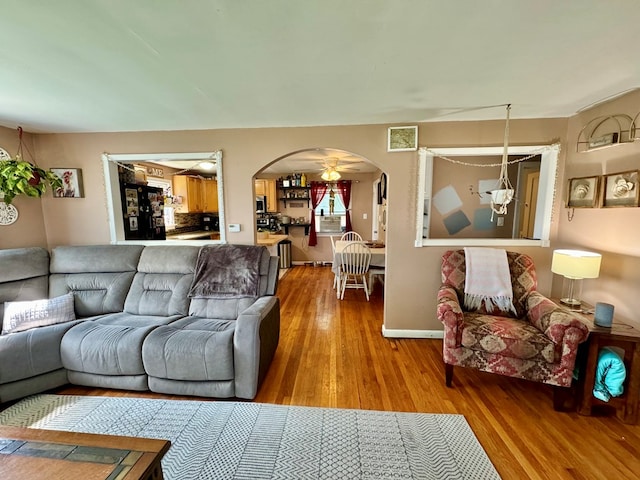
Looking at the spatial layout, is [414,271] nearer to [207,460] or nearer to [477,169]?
[477,169]

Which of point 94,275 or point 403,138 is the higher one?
point 403,138

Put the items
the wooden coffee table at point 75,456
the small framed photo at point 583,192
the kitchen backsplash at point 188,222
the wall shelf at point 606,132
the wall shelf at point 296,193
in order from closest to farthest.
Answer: the wooden coffee table at point 75,456 < the wall shelf at point 606,132 < the small framed photo at point 583,192 < the kitchen backsplash at point 188,222 < the wall shelf at point 296,193

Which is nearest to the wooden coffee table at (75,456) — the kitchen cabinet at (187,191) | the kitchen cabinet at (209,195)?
the kitchen cabinet at (187,191)

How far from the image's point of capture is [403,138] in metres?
2.70

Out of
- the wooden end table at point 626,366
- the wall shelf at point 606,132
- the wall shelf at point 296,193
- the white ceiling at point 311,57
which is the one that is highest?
the white ceiling at point 311,57

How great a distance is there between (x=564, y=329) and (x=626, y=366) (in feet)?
1.38

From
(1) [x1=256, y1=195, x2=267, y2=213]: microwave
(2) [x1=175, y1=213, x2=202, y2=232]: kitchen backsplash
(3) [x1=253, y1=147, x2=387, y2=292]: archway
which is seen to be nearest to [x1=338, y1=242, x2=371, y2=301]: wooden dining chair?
(3) [x1=253, y1=147, x2=387, y2=292]: archway

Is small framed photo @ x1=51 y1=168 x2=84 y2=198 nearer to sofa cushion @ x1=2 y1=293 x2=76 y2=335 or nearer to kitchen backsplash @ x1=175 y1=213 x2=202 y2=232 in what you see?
sofa cushion @ x1=2 y1=293 x2=76 y2=335

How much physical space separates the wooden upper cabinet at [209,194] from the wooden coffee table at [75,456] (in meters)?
5.02

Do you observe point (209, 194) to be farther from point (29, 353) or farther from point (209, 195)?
point (29, 353)

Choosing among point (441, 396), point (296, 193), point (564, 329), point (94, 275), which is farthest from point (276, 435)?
point (296, 193)

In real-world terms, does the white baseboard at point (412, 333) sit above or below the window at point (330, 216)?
below

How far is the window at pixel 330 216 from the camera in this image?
6.44 meters

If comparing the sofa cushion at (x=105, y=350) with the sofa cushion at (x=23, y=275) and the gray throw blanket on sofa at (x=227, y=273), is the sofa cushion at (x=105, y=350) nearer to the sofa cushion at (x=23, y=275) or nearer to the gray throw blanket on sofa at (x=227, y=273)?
the gray throw blanket on sofa at (x=227, y=273)
